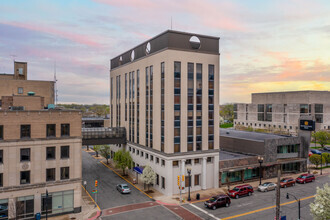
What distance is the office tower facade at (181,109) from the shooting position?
1660 inches

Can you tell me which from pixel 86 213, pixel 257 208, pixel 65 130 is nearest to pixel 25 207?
pixel 86 213

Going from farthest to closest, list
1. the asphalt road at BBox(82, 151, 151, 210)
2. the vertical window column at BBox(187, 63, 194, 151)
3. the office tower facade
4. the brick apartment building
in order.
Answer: the vertical window column at BBox(187, 63, 194, 151)
the office tower facade
the asphalt road at BBox(82, 151, 151, 210)
the brick apartment building

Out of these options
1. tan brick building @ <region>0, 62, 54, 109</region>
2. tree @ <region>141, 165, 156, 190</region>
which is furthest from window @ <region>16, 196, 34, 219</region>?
tan brick building @ <region>0, 62, 54, 109</region>

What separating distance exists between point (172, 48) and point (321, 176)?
142 feet

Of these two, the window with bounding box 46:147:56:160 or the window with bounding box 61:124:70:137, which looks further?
the window with bounding box 61:124:70:137

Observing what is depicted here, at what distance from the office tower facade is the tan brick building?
933 inches

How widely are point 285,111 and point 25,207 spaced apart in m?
114

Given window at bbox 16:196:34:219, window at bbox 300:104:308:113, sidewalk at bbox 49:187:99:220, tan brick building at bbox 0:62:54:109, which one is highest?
tan brick building at bbox 0:62:54:109

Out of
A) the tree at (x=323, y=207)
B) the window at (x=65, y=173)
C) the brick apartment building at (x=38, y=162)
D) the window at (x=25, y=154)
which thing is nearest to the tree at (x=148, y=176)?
the brick apartment building at (x=38, y=162)

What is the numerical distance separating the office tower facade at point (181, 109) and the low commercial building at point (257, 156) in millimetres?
4233

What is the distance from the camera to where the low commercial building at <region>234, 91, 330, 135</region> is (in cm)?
11231

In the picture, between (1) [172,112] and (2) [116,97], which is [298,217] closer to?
(1) [172,112]

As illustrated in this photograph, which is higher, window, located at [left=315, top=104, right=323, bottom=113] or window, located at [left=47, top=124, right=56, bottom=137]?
window, located at [left=315, top=104, right=323, bottom=113]

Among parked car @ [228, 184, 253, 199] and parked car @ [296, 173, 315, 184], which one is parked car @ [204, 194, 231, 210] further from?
parked car @ [296, 173, 315, 184]
